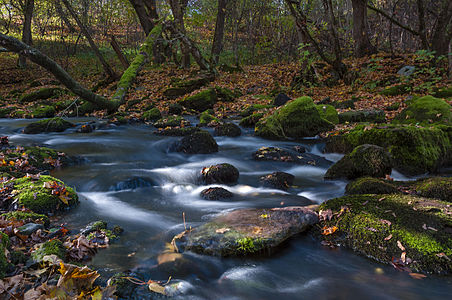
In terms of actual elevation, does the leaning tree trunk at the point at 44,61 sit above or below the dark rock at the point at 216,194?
above

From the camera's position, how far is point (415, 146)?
5980mm

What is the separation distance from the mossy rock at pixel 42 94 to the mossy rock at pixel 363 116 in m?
16.7

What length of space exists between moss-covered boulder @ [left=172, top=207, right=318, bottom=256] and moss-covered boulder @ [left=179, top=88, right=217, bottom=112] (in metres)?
10.7

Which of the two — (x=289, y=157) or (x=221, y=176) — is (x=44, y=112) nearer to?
(x=221, y=176)

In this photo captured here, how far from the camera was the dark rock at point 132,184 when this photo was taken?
18.5 ft

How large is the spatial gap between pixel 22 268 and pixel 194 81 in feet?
46.9

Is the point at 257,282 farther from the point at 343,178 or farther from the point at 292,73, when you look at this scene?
the point at 292,73

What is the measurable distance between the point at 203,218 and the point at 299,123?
19.1ft

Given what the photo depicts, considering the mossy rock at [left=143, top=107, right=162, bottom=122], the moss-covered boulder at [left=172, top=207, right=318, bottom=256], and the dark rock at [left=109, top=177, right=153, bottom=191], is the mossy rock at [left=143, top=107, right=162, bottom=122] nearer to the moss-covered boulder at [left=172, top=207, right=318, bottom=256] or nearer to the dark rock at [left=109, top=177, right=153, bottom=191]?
the dark rock at [left=109, top=177, right=153, bottom=191]

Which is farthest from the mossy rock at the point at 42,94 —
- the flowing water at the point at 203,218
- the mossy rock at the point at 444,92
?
the mossy rock at the point at 444,92

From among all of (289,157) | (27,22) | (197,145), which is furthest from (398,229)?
(27,22)

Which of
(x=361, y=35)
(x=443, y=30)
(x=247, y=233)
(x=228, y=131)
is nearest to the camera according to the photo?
(x=247, y=233)

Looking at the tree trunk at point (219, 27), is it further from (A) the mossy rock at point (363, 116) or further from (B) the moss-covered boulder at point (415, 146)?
(B) the moss-covered boulder at point (415, 146)

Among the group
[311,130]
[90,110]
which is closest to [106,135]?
[90,110]
